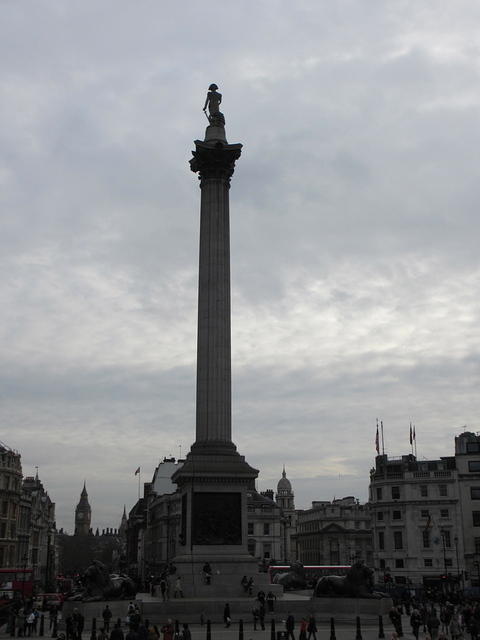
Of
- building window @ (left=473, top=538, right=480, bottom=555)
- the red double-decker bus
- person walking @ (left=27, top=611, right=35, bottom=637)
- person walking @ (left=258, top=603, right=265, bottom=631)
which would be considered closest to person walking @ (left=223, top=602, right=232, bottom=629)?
person walking @ (left=258, top=603, right=265, bottom=631)

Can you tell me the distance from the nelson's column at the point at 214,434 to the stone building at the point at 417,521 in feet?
146

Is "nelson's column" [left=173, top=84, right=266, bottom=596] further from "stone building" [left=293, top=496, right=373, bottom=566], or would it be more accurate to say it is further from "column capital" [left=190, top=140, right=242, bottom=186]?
"stone building" [left=293, top=496, right=373, bottom=566]

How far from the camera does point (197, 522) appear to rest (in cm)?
4544

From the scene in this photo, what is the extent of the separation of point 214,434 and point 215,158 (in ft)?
68.2

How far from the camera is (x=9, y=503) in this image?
88.5 m

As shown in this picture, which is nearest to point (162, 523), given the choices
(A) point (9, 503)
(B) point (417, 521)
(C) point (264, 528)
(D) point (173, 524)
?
(D) point (173, 524)

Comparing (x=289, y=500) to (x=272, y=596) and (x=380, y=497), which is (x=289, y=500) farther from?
(x=272, y=596)

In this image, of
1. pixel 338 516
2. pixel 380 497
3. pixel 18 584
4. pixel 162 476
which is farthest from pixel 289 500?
pixel 18 584

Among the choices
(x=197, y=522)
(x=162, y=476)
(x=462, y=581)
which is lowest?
(x=462, y=581)

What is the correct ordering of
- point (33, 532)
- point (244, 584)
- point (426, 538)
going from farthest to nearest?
1. point (33, 532)
2. point (426, 538)
3. point (244, 584)

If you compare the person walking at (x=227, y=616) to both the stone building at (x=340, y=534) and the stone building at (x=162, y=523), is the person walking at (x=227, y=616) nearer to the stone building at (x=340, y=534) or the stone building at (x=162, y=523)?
the stone building at (x=162, y=523)

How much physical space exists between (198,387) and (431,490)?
48.3m

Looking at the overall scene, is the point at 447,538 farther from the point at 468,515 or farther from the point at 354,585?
the point at 354,585

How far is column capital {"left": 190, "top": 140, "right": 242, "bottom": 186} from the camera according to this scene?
5488cm
